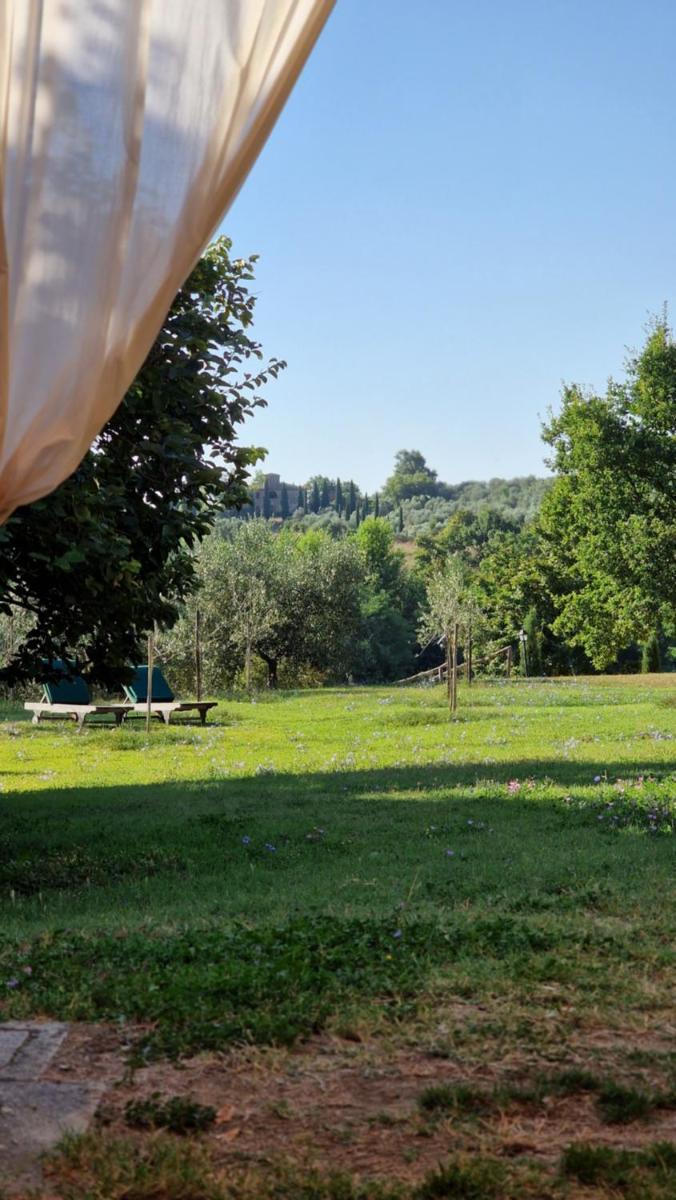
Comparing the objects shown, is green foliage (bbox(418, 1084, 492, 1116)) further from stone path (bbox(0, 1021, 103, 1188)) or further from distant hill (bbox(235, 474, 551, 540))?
distant hill (bbox(235, 474, 551, 540))

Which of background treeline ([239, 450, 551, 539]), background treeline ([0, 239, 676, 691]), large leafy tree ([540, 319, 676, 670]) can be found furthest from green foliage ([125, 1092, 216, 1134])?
background treeline ([239, 450, 551, 539])

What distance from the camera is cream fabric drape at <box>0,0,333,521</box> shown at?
9.07 feet

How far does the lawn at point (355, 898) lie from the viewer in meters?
4.59

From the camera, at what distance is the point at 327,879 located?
8.12 m

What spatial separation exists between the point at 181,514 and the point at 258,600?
3244cm

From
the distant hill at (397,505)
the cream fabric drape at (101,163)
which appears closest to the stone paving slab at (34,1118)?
the cream fabric drape at (101,163)

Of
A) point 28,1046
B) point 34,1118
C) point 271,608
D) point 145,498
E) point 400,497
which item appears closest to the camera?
point 34,1118

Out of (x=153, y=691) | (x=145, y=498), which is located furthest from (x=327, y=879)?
(x=153, y=691)

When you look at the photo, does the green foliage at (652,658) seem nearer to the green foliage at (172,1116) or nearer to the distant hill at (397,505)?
the green foliage at (172,1116)

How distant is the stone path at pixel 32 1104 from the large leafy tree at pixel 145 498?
13.8 ft

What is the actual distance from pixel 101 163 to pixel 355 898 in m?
5.23

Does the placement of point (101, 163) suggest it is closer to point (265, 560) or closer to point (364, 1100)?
point (364, 1100)

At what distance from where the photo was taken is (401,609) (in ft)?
217

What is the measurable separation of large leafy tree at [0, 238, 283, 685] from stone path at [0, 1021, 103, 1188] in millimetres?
4197
